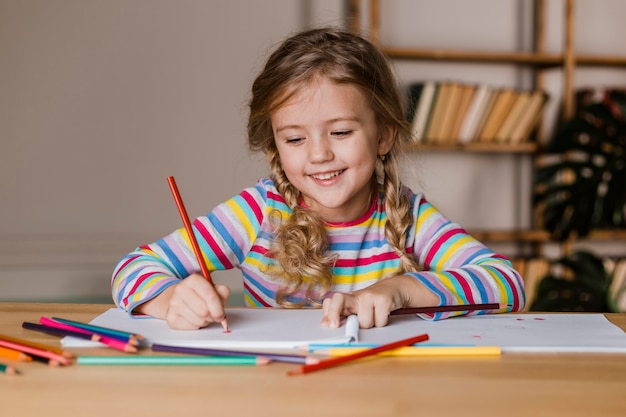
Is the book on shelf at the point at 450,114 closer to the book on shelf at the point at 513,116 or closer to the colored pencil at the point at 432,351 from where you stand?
the book on shelf at the point at 513,116

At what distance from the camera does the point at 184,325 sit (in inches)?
35.6

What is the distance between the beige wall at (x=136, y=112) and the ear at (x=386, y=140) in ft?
6.52

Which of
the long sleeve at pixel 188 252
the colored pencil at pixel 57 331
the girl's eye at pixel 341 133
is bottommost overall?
the colored pencil at pixel 57 331

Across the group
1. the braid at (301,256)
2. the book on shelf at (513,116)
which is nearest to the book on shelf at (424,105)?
the book on shelf at (513,116)

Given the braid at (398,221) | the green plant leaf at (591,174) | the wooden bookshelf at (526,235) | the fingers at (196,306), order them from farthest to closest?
the wooden bookshelf at (526,235) → the green plant leaf at (591,174) → the braid at (398,221) → the fingers at (196,306)

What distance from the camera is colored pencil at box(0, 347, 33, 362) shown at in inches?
29.3

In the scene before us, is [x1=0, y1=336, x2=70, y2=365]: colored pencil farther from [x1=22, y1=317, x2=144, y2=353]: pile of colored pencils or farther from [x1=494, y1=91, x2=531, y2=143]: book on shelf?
[x1=494, y1=91, x2=531, y2=143]: book on shelf

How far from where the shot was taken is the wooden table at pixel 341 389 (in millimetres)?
611

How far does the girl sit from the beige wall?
6.56ft

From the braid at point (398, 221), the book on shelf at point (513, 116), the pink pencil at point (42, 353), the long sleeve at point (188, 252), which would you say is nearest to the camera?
the pink pencil at point (42, 353)

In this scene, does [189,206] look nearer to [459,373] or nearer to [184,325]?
[184,325]

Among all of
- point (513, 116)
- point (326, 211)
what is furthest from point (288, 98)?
point (513, 116)

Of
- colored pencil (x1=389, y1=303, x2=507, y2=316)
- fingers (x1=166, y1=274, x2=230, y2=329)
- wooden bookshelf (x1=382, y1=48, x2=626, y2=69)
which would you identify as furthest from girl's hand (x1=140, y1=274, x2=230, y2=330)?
wooden bookshelf (x1=382, y1=48, x2=626, y2=69)

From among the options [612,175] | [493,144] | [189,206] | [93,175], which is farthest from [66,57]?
[612,175]
